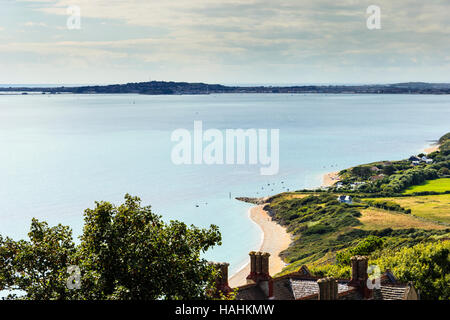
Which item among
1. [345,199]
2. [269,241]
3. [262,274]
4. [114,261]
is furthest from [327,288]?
[345,199]

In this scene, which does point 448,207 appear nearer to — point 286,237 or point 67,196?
point 286,237

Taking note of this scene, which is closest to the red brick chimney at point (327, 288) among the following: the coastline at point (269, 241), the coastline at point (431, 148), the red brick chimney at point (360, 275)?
the red brick chimney at point (360, 275)

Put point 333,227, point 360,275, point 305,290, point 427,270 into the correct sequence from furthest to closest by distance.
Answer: point 333,227 < point 427,270 < point 305,290 < point 360,275

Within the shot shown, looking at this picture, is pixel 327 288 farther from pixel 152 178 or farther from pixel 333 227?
pixel 152 178

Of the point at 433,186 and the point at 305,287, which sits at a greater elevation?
the point at 305,287

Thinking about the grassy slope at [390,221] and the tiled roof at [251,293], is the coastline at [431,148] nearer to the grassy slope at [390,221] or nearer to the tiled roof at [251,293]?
the grassy slope at [390,221]

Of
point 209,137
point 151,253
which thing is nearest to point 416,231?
point 151,253
